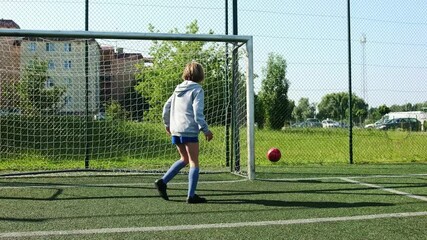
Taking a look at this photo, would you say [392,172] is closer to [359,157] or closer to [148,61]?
[359,157]

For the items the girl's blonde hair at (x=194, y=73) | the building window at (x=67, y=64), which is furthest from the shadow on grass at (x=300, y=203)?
the building window at (x=67, y=64)

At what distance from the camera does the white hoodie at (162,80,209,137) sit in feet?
15.0

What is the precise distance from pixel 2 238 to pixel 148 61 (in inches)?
219

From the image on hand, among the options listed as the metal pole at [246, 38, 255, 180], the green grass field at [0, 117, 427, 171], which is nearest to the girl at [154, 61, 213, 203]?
the metal pole at [246, 38, 255, 180]

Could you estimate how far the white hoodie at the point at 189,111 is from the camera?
4.59m

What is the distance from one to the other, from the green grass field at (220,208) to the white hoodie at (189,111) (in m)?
0.80

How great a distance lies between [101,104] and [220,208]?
455 cm

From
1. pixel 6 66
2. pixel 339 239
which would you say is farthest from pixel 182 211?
pixel 6 66

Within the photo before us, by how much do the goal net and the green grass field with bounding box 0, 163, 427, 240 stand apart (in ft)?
4.62

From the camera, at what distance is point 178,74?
8.53 m

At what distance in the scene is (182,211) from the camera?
421 centimetres

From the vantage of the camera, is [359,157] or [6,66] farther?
[359,157]

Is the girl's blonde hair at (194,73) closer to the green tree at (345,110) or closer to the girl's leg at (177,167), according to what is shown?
the girl's leg at (177,167)

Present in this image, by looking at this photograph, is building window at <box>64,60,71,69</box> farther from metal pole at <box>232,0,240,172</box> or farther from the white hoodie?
the white hoodie
